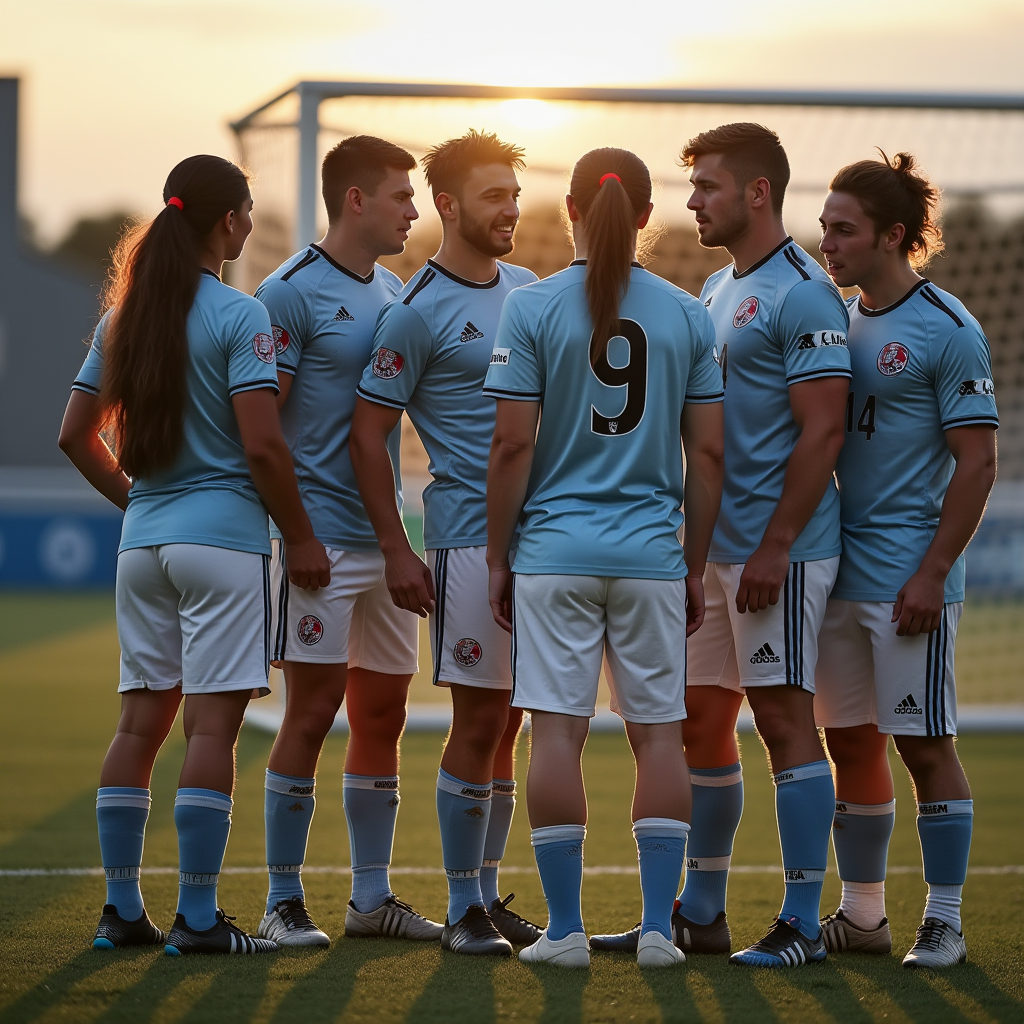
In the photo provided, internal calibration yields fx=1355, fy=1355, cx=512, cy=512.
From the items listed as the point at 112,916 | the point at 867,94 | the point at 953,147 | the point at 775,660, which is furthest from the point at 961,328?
the point at 953,147

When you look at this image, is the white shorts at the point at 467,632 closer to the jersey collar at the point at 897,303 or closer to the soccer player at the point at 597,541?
the soccer player at the point at 597,541

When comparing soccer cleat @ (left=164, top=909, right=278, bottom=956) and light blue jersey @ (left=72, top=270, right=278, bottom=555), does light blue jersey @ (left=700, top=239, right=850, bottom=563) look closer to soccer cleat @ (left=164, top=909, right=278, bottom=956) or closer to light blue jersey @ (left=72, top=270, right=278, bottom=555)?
light blue jersey @ (left=72, top=270, right=278, bottom=555)

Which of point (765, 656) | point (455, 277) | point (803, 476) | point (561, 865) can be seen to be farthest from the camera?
point (455, 277)

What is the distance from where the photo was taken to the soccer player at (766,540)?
3871 millimetres

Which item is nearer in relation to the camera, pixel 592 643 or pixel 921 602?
pixel 592 643

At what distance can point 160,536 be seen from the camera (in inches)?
150

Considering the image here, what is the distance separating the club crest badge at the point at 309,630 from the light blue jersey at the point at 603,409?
74 cm

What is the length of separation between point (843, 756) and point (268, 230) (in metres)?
6.19

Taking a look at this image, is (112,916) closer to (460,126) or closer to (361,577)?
(361,577)

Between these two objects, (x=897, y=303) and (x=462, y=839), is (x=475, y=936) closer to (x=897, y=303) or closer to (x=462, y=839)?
(x=462, y=839)

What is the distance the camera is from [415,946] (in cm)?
406

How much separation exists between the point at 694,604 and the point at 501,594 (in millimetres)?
568

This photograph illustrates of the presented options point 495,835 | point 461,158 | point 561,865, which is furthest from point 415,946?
point 461,158

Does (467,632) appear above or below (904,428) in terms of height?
below
